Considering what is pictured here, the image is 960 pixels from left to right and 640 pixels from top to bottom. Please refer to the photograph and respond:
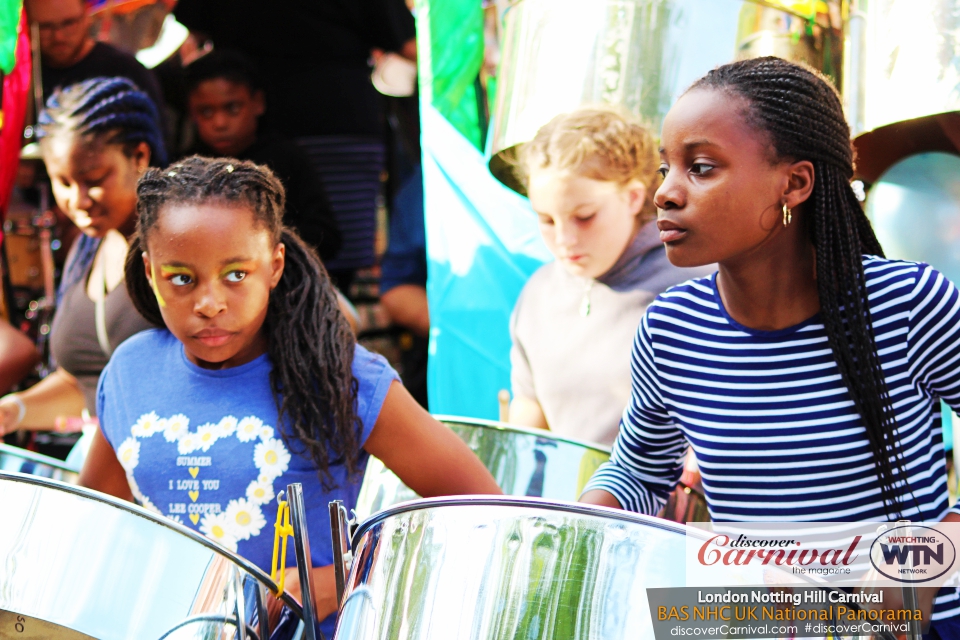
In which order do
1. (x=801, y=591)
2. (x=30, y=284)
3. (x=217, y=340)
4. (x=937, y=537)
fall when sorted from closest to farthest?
(x=801, y=591) → (x=937, y=537) → (x=217, y=340) → (x=30, y=284)

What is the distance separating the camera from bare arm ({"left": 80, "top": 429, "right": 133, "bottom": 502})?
1479 millimetres

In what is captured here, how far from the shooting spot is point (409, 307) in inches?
110

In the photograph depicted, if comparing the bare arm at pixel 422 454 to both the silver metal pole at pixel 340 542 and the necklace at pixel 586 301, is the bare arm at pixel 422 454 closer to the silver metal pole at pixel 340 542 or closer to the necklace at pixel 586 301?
the silver metal pole at pixel 340 542

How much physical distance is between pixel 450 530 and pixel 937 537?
476 mm

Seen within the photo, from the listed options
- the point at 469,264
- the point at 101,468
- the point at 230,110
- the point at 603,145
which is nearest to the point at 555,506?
the point at 101,468

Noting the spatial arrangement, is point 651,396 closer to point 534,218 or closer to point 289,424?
point 289,424

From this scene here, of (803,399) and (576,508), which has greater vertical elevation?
(803,399)

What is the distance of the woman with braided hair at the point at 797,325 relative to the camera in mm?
1084

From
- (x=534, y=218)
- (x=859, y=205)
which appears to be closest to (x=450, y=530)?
(x=859, y=205)

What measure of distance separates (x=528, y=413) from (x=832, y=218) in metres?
0.93

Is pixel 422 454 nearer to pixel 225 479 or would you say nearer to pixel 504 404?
pixel 225 479

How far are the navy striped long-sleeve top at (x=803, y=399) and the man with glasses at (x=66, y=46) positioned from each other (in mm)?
1829

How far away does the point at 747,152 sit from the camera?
1087 mm

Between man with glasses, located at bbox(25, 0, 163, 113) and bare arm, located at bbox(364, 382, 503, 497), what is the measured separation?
1.57 meters
